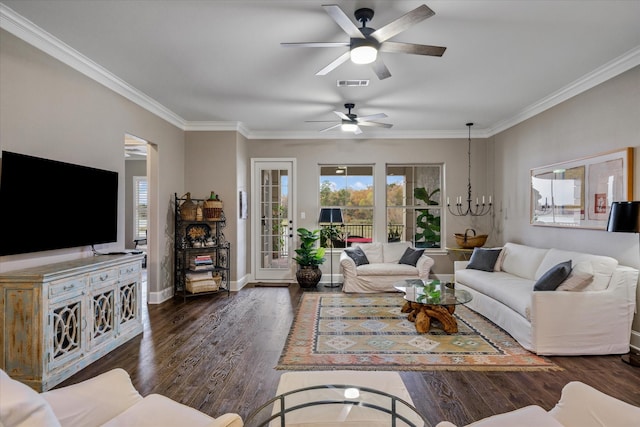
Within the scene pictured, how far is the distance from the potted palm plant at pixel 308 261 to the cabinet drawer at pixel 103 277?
311 centimetres

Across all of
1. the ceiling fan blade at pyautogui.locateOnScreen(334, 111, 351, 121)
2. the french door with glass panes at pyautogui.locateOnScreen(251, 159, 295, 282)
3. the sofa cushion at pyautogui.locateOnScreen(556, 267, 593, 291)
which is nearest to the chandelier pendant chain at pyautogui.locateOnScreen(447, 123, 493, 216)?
the ceiling fan blade at pyautogui.locateOnScreen(334, 111, 351, 121)

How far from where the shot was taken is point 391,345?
333 cm

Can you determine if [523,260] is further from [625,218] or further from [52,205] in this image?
[52,205]

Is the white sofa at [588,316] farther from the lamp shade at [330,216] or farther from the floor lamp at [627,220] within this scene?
the lamp shade at [330,216]

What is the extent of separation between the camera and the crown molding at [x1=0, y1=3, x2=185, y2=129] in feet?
8.48

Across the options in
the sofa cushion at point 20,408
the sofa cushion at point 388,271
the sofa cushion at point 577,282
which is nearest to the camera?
the sofa cushion at point 20,408

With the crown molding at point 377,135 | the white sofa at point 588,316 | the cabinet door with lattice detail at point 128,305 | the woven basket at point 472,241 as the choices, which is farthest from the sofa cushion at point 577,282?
the cabinet door with lattice detail at point 128,305

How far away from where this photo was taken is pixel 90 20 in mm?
2662

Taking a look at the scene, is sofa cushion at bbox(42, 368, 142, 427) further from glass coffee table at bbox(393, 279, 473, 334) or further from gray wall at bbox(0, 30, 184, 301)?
glass coffee table at bbox(393, 279, 473, 334)

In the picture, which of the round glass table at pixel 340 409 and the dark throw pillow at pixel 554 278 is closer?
the round glass table at pixel 340 409

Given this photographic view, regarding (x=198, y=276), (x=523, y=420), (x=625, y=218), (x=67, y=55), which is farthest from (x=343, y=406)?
(x=198, y=276)

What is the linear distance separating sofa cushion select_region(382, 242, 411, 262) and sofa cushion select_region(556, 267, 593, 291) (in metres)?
2.85

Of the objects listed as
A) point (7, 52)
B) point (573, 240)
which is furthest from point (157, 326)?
point (573, 240)

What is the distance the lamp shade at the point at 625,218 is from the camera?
113 inches
